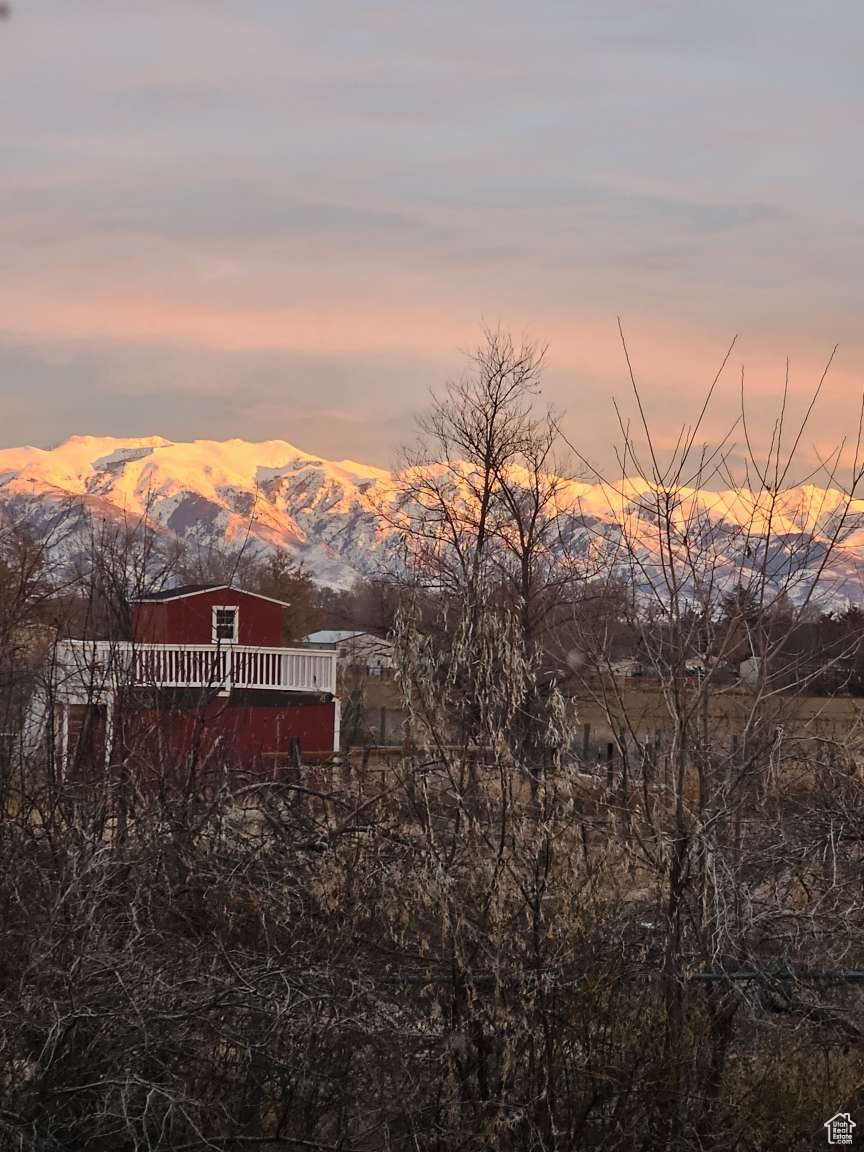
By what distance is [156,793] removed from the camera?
6492mm

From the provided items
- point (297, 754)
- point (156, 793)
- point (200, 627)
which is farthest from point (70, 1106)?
point (200, 627)

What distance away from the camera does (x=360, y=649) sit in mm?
30062

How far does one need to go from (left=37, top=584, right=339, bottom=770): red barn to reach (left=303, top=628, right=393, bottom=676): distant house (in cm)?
103

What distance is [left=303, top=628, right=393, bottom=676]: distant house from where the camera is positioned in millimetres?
14703

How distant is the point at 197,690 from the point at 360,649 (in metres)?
16.1

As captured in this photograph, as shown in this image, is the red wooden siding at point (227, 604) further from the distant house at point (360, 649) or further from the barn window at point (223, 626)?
the distant house at point (360, 649)

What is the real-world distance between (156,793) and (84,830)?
1.91 ft

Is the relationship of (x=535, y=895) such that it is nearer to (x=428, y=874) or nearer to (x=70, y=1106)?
(x=428, y=874)
